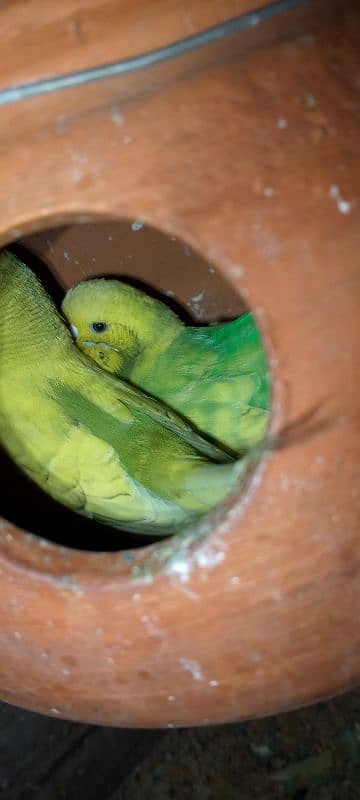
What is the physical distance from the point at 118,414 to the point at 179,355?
0.59ft

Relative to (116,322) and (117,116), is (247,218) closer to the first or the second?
(117,116)

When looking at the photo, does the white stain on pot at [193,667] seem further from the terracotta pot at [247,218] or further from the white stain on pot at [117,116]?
the white stain on pot at [117,116]

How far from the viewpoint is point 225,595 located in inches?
20.9

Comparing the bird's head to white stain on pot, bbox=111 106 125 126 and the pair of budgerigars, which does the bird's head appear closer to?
the pair of budgerigars

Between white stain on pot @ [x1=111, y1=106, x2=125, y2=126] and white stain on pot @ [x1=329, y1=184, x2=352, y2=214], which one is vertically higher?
white stain on pot @ [x1=111, y1=106, x2=125, y2=126]

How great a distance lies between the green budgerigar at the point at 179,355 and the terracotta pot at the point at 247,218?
0.36 metres

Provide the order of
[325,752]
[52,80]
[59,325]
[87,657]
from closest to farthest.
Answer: [52,80] → [87,657] → [59,325] → [325,752]

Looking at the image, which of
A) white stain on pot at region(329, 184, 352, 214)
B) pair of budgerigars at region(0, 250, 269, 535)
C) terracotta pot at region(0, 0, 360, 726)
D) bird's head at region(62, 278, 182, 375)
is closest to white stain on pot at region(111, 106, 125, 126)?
terracotta pot at region(0, 0, 360, 726)

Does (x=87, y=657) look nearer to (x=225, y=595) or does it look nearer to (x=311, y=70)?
(x=225, y=595)

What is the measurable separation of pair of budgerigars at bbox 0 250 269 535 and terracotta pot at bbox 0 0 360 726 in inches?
7.8

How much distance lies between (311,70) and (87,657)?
467mm

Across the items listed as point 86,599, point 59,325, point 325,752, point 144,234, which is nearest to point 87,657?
point 86,599

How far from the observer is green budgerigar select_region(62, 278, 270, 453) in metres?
0.90

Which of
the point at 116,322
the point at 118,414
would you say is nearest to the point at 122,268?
the point at 116,322
